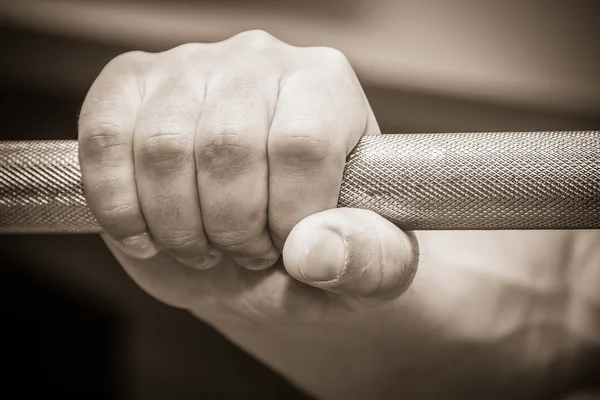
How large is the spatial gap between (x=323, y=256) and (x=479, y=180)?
0.09 metres

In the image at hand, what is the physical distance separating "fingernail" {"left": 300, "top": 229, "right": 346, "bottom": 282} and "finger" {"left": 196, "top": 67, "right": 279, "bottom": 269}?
0.12 ft

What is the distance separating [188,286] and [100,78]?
17cm

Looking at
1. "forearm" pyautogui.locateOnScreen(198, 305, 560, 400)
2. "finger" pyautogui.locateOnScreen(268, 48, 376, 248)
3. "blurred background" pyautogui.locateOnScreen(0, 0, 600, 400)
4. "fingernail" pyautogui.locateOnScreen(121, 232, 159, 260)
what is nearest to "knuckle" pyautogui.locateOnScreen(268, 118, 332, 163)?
"finger" pyautogui.locateOnScreen(268, 48, 376, 248)

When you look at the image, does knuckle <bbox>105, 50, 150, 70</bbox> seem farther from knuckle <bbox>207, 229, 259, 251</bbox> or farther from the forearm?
the forearm

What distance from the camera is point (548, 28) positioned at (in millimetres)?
683

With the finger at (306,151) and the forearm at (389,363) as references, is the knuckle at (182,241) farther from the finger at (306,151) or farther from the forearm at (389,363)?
the forearm at (389,363)

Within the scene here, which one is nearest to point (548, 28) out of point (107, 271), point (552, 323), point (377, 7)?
point (377, 7)

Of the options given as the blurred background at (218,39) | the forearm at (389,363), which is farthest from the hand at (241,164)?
the blurred background at (218,39)

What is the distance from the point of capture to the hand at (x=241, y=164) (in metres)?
0.24

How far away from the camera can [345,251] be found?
0.24 meters

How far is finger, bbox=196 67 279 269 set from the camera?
0.80 ft

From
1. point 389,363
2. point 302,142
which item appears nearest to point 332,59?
point 302,142

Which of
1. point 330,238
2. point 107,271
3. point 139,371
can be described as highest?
point 330,238

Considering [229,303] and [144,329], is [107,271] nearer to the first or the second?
[144,329]
